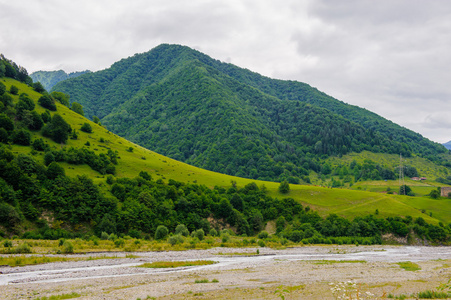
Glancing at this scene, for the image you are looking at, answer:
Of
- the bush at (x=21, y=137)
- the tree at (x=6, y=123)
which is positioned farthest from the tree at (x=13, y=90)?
the bush at (x=21, y=137)

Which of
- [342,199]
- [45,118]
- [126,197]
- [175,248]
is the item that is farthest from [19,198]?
[342,199]

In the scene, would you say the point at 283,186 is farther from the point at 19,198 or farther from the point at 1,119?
the point at 1,119

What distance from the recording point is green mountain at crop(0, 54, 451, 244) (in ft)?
227

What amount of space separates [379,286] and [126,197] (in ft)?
228

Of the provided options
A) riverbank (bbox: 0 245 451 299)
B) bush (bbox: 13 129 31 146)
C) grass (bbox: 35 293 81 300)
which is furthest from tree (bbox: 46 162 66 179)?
grass (bbox: 35 293 81 300)

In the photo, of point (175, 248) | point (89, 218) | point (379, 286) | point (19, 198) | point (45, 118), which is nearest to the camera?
point (379, 286)

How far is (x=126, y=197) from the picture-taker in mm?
83688

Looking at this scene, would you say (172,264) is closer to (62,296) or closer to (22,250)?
(62,296)

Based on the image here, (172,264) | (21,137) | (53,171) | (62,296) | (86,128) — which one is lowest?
(172,264)

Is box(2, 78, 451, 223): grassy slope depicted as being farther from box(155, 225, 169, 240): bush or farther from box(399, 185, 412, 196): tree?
box(155, 225, 169, 240): bush

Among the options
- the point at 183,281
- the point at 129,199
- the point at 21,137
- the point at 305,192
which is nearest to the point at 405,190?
the point at 305,192

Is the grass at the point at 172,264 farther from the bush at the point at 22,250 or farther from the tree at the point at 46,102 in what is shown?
the tree at the point at 46,102

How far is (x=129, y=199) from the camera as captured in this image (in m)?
82.2

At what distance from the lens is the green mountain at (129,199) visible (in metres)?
69.2
